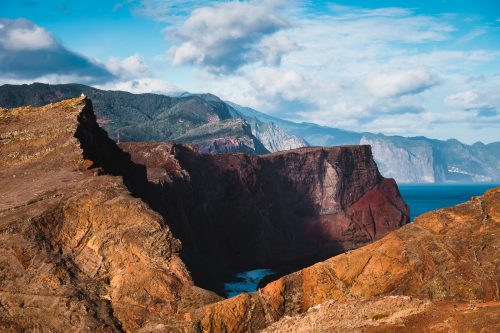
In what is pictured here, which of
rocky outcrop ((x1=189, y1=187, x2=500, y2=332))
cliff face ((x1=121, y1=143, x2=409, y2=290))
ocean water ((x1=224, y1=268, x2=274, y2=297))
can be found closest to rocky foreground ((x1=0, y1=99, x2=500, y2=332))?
rocky outcrop ((x1=189, y1=187, x2=500, y2=332))

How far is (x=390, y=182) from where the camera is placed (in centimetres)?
12175

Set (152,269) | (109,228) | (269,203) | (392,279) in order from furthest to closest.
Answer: (269,203) → (109,228) → (152,269) → (392,279)

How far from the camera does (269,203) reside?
102 m

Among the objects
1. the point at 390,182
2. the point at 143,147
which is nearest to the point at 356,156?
the point at 390,182

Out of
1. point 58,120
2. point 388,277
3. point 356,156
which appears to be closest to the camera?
point 388,277

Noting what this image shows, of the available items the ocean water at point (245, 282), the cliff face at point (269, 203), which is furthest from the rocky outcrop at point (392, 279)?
the ocean water at point (245, 282)

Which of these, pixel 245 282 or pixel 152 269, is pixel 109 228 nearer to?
pixel 152 269

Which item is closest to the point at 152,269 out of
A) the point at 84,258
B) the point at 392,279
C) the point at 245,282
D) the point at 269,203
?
the point at 84,258

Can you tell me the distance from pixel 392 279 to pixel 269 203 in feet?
234

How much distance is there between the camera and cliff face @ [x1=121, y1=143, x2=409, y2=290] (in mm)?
80750

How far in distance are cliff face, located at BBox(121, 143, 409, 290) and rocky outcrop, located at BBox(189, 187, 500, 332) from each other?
32.5m

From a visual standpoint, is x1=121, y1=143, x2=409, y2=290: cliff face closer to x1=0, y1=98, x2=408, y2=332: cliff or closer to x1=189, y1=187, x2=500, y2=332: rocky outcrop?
x1=0, y1=98, x2=408, y2=332: cliff

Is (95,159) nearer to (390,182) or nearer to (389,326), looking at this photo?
(389,326)

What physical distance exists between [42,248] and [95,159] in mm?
17251
